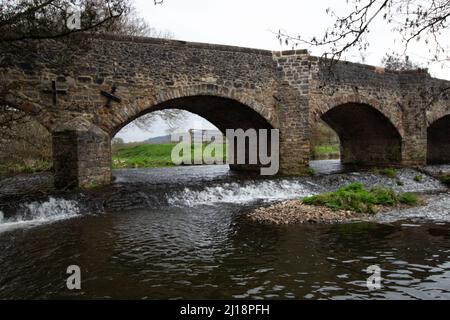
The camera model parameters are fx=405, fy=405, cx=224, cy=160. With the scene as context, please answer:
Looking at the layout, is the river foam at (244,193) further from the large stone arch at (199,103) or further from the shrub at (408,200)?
the shrub at (408,200)

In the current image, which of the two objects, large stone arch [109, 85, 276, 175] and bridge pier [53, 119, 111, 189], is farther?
large stone arch [109, 85, 276, 175]

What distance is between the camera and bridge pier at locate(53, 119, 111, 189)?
11.7 m

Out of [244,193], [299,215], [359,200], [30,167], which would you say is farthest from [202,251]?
[30,167]

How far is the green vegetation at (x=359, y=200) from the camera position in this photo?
1034 centimetres

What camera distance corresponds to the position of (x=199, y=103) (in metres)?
15.9

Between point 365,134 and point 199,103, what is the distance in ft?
36.1

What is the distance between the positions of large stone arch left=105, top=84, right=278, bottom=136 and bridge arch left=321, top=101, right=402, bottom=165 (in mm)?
4924

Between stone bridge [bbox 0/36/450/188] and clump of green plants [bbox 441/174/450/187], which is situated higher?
stone bridge [bbox 0/36/450/188]

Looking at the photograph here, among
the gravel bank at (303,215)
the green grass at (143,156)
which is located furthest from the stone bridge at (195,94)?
the green grass at (143,156)

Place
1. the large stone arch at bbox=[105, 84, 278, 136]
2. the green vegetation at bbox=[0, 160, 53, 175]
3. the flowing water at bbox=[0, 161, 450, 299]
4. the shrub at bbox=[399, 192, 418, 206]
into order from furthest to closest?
the green vegetation at bbox=[0, 160, 53, 175] → the large stone arch at bbox=[105, 84, 278, 136] → the shrub at bbox=[399, 192, 418, 206] → the flowing water at bbox=[0, 161, 450, 299]

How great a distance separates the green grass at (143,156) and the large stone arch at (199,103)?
7449 mm

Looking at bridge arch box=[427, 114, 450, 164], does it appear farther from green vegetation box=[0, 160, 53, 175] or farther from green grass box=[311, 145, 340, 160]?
green vegetation box=[0, 160, 53, 175]

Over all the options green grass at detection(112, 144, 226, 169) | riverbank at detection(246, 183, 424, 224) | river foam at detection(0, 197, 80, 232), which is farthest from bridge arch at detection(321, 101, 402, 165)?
river foam at detection(0, 197, 80, 232)
